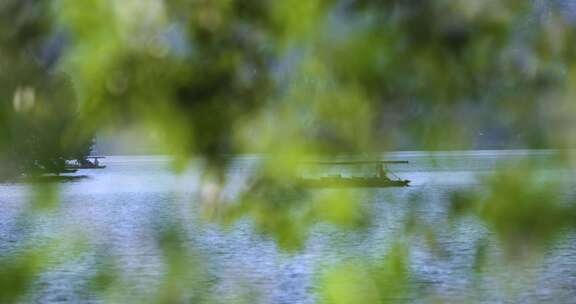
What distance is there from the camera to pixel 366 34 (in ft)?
3.85

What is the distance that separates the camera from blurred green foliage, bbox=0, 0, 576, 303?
109 cm

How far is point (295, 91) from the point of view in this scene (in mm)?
1155

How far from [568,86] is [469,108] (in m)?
0.13

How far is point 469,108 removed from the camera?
1.21 meters

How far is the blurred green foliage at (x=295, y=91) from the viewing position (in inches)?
43.1

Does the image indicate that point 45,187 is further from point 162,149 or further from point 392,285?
point 392,285

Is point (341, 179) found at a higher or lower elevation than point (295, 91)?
lower

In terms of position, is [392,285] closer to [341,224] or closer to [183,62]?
[341,224]

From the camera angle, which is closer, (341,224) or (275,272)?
(341,224)

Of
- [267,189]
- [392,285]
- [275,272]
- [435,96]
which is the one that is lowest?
[275,272]

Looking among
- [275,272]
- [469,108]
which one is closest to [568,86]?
[469,108]

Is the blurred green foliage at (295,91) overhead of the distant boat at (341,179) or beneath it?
overhead

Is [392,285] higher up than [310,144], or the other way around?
[310,144]

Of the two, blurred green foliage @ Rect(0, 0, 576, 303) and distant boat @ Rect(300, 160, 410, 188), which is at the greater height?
blurred green foliage @ Rect(0, 0, 576, 303)
